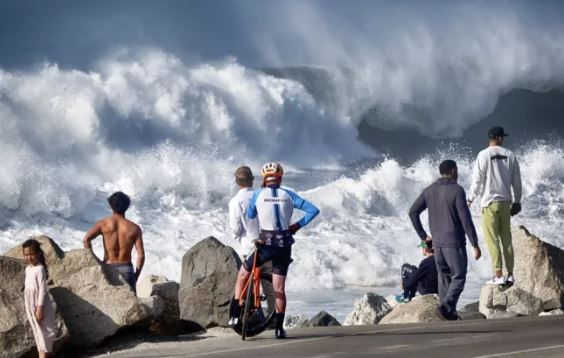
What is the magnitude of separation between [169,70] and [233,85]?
8.53 ft

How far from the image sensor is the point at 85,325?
37.1ft

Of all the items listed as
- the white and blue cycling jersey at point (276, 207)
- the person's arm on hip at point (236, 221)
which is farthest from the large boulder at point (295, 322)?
the white and blue cycling jersey at point (276, 207)

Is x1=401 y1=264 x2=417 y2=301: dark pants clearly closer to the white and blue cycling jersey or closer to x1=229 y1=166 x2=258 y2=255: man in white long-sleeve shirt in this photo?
x1=229 y1=166 x2=258 y2=255: man in white long-sleeve shirt

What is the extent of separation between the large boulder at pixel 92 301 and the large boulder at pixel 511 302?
4384 mm

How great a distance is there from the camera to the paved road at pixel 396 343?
34.2 ft

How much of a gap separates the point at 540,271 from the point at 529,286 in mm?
195

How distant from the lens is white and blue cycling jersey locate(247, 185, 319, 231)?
1116 centimetres

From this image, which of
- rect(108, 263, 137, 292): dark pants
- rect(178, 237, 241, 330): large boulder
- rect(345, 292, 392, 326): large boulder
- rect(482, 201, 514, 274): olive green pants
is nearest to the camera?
rect(108, 263, 137, 292): dark pants

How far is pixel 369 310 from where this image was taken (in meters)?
15.0

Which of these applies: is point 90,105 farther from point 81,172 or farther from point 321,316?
point 321,316

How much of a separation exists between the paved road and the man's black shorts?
1.96 feet

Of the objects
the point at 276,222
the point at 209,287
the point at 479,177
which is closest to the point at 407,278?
the point at 479,177

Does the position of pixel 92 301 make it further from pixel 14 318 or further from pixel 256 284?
pixel 256 284

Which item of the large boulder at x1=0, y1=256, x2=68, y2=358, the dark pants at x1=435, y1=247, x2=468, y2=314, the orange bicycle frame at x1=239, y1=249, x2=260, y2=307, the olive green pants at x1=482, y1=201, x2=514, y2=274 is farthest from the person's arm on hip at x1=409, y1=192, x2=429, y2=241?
the large boulder at x1=0, y1=256, x2=68, y2=358
